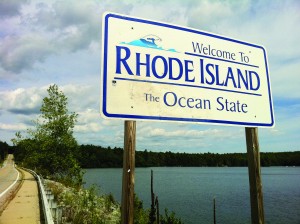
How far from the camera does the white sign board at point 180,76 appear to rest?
264 cm

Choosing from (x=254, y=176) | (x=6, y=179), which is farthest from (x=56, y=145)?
(x=254, y=176)

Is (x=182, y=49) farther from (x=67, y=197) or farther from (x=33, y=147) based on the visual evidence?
(x=33, y=147)

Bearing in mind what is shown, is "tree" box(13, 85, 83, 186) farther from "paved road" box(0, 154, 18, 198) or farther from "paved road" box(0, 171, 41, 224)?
"paved road" box(0, 171, 41, 224)

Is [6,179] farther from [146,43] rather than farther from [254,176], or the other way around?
[146,43]

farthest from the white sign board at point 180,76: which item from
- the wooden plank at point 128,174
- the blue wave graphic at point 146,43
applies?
the wooden plank at point 128,174

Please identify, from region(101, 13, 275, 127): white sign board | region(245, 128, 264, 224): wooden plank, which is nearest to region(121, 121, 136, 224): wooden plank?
region(101, 13, 275, 127): white sign board

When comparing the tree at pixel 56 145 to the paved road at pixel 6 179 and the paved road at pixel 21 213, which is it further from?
the paved road at pixel 21 213

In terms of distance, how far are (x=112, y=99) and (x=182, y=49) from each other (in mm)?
973

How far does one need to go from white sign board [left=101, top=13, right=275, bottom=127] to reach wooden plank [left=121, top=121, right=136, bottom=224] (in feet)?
0.45

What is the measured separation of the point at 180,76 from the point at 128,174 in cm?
112

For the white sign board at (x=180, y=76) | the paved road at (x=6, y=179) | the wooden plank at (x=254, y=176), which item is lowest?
the paved road at (x=6, y=179)

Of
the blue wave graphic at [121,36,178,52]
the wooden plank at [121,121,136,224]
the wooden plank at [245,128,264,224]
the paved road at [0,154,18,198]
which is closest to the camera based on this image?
the wooden plank at [121,121,136,224]

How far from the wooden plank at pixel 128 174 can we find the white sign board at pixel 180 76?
0.14m

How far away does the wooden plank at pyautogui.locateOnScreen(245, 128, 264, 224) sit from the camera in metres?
3.27
